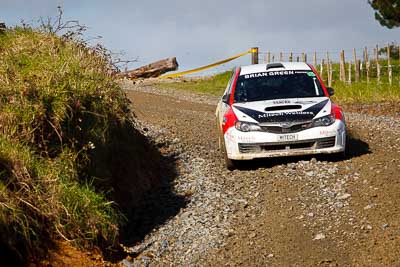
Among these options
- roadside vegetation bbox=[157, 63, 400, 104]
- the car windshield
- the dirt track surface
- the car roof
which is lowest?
roadside vegetation bbox=[157, 63, 400, 104]

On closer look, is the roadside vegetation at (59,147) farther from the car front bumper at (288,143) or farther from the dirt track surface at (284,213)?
the car front bumper at (288,143)

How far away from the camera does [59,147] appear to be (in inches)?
367

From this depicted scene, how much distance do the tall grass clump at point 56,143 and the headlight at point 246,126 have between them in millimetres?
1925

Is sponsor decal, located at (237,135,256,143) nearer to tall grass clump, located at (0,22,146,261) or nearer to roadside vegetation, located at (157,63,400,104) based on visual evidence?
tall grass clump, located at (0,22,146,261)

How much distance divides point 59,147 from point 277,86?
5.42 m

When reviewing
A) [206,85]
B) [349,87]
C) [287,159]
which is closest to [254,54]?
[206,85]

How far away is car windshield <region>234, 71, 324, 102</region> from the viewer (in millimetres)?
13555

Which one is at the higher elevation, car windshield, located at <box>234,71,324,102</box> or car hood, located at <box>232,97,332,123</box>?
car windshield, located at <box>234,71,324,102</box>

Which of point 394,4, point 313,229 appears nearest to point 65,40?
point 313,229

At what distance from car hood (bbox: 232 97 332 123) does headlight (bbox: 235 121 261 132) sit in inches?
2.8

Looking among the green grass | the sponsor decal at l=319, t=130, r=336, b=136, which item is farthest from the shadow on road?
the green grass

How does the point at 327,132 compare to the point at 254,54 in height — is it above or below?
below

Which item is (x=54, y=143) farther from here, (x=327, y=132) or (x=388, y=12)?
(x=388, y=12)

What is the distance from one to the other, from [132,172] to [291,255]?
394 cm
